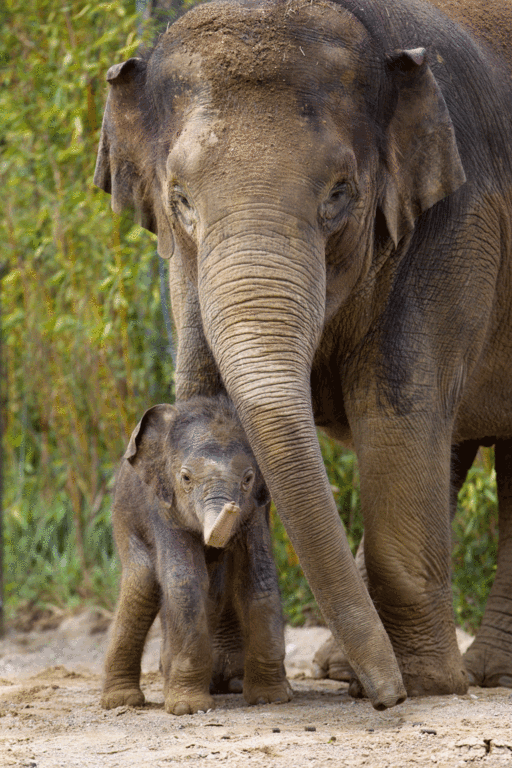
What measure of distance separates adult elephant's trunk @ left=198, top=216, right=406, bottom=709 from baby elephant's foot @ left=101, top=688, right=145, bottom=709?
1097 mm

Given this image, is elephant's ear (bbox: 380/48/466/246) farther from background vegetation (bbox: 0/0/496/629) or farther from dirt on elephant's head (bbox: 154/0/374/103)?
background vegetation (bbox: 0/0/496/629)

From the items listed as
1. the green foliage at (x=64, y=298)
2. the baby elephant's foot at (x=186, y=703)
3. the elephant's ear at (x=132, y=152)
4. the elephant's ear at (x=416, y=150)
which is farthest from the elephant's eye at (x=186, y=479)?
the green foliage at (x=64, y=298)

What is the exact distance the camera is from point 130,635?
15.8 ft

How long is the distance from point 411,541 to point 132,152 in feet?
5.88

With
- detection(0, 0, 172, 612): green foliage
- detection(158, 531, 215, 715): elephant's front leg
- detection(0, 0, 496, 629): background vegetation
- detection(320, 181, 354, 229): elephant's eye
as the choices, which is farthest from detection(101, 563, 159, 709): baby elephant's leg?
detection(0, 0, 172, 612): green foliage

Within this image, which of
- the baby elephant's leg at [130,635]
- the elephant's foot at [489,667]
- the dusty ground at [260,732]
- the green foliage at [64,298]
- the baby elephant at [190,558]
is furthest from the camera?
the green foliage at [64,298]

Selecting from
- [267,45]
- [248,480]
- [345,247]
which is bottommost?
[248,480]

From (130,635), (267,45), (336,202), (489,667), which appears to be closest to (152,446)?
(130,635)

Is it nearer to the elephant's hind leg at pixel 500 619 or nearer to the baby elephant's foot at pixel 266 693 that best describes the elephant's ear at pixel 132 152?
the baby elephant's foot at pixel 266 693

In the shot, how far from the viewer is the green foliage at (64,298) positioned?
322 inches

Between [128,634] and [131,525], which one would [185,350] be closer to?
[131,525]

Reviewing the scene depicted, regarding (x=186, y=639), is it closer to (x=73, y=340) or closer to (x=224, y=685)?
(x=224, y=685)

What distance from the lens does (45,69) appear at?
8844 millimetres

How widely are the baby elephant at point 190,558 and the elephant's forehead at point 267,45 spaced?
1220 mm
